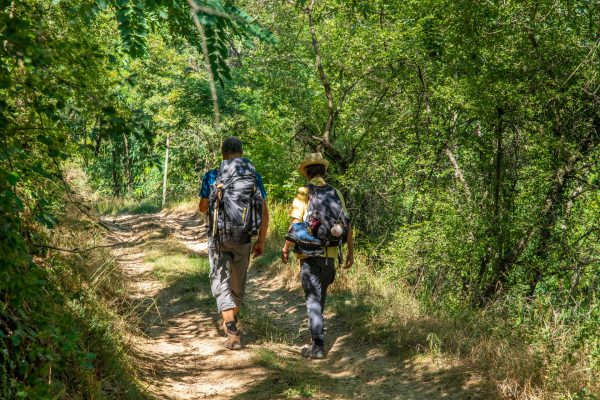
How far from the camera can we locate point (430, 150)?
893 cm

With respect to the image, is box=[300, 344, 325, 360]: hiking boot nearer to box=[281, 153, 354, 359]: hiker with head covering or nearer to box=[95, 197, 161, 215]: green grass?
box=[281, 153, 354, 359]: hiker with head covering

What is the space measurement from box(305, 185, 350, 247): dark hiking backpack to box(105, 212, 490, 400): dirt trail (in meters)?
1.26

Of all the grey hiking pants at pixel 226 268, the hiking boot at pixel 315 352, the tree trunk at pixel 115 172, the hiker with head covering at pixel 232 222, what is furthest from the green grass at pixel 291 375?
the tree trunk at pixel 115 172

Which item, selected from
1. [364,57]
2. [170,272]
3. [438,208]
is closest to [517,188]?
[438,208]

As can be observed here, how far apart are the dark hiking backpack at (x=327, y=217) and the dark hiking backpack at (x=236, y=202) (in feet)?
1.81

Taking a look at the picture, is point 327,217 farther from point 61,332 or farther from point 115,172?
point 115,172

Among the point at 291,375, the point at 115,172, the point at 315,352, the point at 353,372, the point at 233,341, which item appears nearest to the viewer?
the point at 291,375

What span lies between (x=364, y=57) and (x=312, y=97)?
8.18 feet

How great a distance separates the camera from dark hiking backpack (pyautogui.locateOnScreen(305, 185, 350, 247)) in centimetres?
614

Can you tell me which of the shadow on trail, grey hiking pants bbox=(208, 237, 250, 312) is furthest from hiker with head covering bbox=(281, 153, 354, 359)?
grey hiking pants bbox=(208, 237, 250, 312)

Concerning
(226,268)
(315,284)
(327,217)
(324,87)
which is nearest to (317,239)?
(327,217)

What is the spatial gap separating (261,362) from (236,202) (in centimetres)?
161

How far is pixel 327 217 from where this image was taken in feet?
20.4

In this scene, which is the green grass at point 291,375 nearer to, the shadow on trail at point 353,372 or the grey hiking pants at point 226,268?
the shadow on trail at point 353,372
